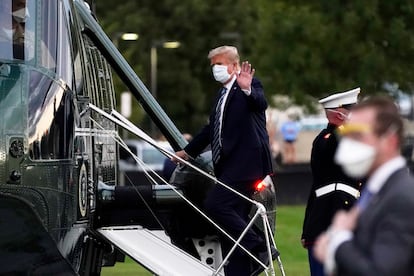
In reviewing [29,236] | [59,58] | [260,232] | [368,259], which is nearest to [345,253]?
[368,259]

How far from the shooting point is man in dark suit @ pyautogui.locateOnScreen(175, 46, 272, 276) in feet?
35.8

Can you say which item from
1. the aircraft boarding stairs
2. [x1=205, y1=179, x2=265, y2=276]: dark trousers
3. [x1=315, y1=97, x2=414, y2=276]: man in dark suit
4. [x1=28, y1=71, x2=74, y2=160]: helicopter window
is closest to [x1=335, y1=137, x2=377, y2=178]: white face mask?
[x1=315, y1=97, x2=414, y2=276]: man in dark suit

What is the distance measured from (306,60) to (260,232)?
88.9 ft

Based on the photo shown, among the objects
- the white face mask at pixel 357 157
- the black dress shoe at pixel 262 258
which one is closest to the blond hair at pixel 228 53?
the black dress shoe at pixel 262 258

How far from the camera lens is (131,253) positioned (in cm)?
1005

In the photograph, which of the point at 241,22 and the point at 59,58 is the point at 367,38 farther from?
the point at 59,58

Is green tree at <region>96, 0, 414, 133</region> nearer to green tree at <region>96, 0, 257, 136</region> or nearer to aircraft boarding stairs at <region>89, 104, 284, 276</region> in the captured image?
green tree at <region>96, 0, 257, 136</region>

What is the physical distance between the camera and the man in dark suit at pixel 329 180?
35.1 ft

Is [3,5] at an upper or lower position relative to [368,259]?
upper

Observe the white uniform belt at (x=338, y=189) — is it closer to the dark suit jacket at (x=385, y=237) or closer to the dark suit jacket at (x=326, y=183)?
the dark suit jacket at (x=326, y=183)

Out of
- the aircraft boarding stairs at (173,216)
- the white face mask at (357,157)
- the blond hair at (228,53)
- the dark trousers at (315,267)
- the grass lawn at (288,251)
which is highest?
the blond hair at (228,53)

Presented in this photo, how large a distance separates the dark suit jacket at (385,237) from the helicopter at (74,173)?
334cm

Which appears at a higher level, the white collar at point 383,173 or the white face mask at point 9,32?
the white face mask at point 9,32

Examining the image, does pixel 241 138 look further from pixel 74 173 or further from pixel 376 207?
pixel 376 207
